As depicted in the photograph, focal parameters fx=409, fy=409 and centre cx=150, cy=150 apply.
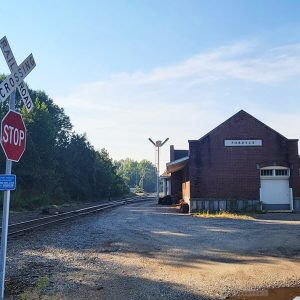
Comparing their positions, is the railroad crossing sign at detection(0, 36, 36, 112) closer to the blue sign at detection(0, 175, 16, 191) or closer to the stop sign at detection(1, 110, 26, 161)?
the stop sign at detection(1, 110, 26, 161)

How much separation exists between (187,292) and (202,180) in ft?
74.4

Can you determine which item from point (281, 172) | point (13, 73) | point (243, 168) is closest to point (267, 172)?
point (281, 172)

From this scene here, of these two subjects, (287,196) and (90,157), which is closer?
(287,196)

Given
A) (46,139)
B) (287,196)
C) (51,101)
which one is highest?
(51,101)

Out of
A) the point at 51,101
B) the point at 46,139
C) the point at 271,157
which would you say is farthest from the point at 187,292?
the point at 51,101

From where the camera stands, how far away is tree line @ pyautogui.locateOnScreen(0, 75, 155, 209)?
143 feet

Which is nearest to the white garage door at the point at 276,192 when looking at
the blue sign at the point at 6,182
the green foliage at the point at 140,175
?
the blue sign at the point at 6,182

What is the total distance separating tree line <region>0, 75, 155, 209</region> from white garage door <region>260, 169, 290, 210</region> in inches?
738

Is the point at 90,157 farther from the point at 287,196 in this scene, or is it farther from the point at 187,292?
the point at 187,292

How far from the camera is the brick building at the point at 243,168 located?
1176 inches

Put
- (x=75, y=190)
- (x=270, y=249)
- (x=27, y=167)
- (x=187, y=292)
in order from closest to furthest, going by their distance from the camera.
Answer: (x=187, y=292)
(x=270, y=249)
(x=27, y=167)
(x=75, y=190)

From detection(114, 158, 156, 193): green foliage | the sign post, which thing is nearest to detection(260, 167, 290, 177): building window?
the sign post

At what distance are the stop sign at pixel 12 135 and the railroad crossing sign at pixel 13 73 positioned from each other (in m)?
0.30

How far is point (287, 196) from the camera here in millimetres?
29969
